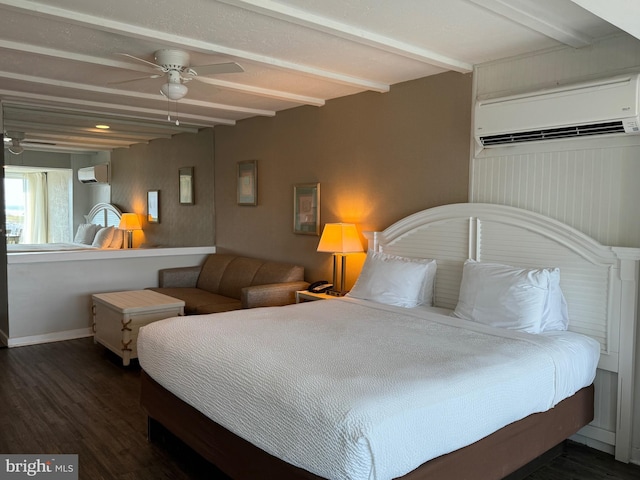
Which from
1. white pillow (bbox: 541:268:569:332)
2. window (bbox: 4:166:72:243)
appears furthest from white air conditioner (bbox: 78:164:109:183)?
Answer: white pillow (bbox: 541:268:569:332)

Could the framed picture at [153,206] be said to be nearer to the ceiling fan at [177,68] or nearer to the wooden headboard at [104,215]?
the wooden headboard at [104,215]

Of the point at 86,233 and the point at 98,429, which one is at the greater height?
the point at 86,233

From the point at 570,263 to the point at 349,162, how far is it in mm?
2164

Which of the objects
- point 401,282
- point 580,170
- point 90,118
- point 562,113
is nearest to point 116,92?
point 90,118

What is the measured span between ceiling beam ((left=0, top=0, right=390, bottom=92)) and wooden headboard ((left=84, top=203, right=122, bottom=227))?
326cm

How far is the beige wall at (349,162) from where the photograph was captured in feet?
12.7

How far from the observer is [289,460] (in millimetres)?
1939

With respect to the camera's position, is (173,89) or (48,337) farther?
(48,337)

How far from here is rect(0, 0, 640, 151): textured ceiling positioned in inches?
103

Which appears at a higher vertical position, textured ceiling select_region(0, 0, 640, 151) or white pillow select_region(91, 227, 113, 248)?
textured ceiling select_region(0, 0, 640, 151)

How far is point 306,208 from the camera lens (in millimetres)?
5113

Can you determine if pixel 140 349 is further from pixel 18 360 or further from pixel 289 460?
pixel 18 360

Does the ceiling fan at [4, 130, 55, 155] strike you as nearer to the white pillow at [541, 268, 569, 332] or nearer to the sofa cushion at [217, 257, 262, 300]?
the sofa cushion at [217, 257, 262, 300]

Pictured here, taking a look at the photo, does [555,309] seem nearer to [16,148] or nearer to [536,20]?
[536,20]
